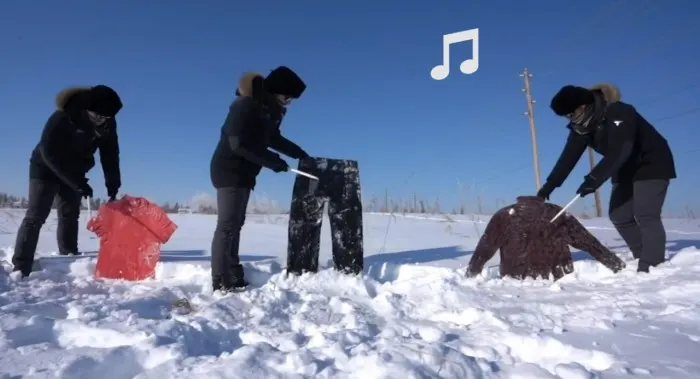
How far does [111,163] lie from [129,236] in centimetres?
92

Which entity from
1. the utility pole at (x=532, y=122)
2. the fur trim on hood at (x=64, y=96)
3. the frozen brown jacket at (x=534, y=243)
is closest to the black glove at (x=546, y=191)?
the frozen brown jacket at (x=534, y=243)

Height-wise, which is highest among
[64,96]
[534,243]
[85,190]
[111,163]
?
[64,96]

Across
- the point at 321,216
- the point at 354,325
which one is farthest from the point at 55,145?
the point at 354,325

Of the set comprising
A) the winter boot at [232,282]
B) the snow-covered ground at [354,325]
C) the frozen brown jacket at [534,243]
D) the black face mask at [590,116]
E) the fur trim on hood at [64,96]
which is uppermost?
the fur trim on hood at [64,96]

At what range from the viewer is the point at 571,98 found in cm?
345

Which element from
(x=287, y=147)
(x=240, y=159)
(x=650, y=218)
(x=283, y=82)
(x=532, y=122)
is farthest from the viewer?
(x=532, y=122)

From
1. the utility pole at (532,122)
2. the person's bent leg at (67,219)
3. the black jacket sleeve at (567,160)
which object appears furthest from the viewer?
the utility pole at (532,122)

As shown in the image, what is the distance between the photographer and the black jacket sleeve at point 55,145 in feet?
10.8

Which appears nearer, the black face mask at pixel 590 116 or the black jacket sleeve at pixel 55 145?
the black jacket sleeve at pixel 55 145

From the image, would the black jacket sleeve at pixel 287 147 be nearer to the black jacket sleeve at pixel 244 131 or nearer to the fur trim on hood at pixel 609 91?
the black jacket sleeve at pixel 244 131

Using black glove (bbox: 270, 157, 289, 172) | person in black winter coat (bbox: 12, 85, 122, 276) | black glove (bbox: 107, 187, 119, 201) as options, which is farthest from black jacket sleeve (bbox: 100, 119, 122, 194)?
black glove (bbox: 270, 157, 289, 172)

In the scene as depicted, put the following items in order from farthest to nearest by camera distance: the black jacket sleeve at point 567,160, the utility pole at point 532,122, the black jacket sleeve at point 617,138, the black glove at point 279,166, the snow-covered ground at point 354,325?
1. the utility pole at point 532,122
2. the black jacket sleeve at point 567,160
3. the black jacket sleeve at point 617,138
4. the black glove at point 279,166
5. the snow-covered ground at point 354,325

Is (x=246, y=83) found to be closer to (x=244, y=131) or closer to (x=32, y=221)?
(x=244, y=131)

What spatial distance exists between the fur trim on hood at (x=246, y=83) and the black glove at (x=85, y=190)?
1.50 m
